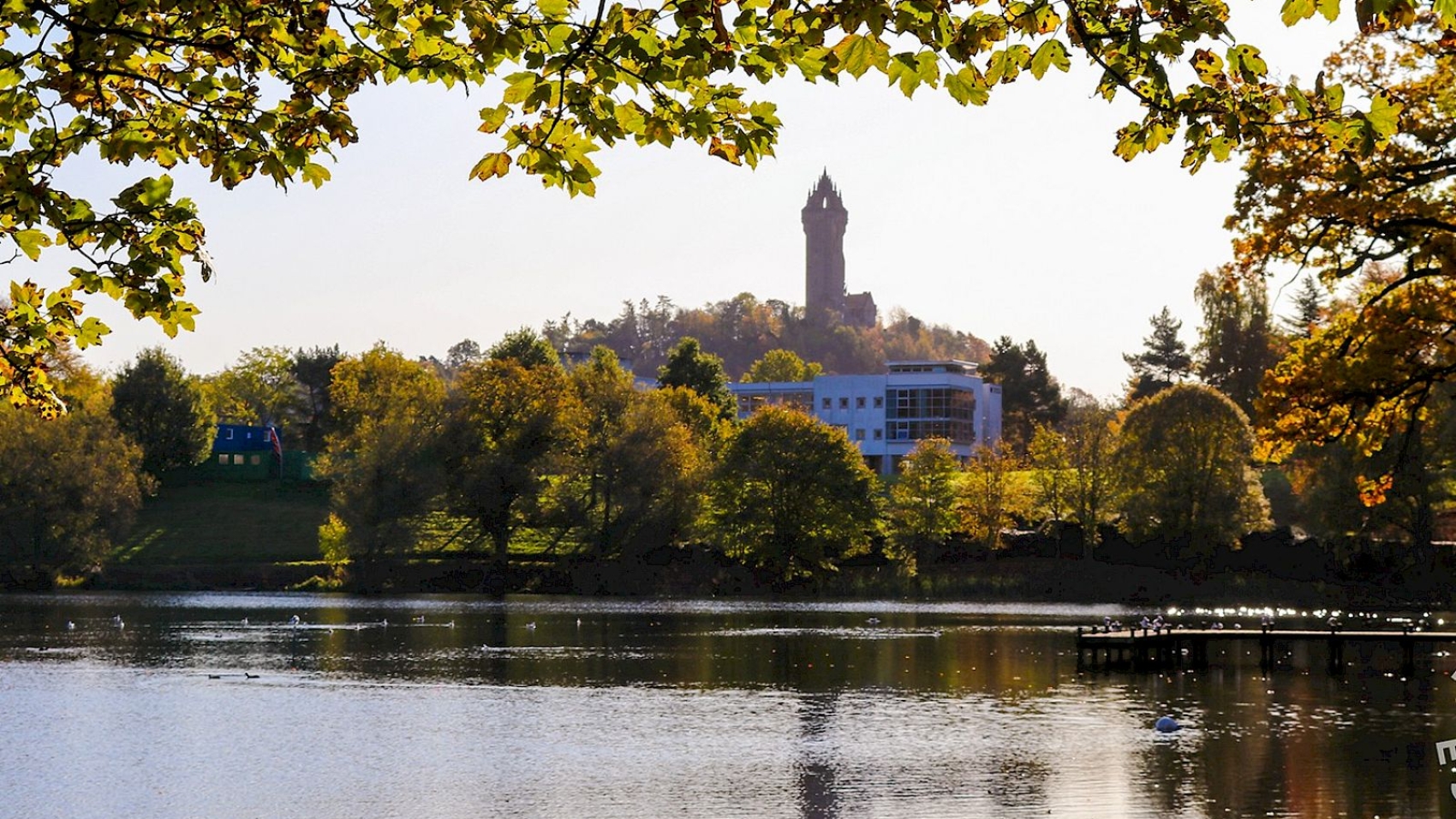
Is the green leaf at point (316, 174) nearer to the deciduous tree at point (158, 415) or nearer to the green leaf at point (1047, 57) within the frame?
the green leaf at point (1047, 57)

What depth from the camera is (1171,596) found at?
276 ft

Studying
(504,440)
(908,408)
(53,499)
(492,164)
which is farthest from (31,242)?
(908,408)

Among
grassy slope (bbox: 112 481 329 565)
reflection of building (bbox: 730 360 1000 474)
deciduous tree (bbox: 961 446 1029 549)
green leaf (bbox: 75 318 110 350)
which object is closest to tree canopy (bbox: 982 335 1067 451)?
reflection of building (bbox: 730 360 1000 474)

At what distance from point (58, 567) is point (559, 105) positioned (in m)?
92.1

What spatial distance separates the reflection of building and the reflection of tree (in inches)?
4356

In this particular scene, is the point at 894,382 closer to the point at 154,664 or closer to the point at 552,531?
the point at 552,531

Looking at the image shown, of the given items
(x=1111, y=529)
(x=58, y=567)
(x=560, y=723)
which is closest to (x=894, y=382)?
(x=1111, y=529)

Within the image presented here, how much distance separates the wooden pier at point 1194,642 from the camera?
151ft

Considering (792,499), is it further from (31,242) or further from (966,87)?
(966,87)

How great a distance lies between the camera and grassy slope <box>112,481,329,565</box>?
331 feet

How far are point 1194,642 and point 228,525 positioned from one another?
75699 millimetres

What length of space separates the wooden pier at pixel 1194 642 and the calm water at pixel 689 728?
0.86 m

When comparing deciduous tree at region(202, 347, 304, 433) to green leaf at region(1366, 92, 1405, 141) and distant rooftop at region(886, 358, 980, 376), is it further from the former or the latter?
green leaf at region(1366, 92, 1405, 141)

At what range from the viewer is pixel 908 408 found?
154 metres
